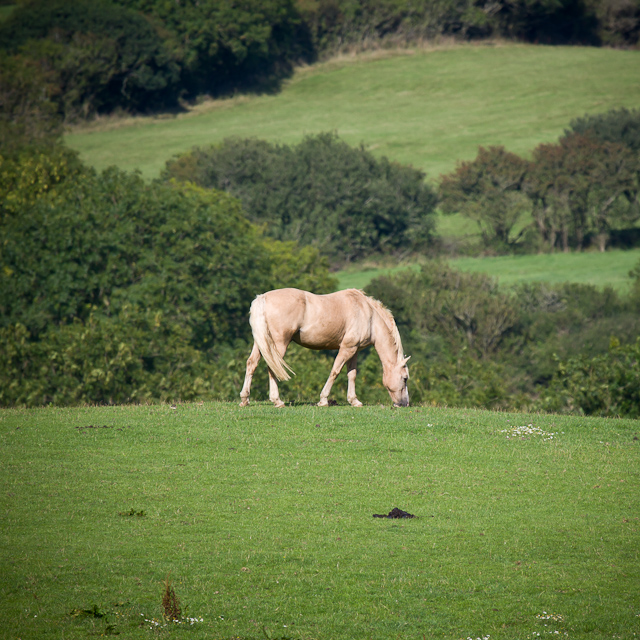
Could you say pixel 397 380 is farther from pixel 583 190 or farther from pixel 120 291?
pixel 583 190

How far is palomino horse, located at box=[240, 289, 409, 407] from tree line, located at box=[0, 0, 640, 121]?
74047 millimetres

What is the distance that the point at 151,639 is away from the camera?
27.6 feet

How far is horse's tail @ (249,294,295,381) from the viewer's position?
55.3 ft

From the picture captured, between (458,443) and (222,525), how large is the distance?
620cm

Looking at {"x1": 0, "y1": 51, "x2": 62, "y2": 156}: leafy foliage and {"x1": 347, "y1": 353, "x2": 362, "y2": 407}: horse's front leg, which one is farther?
{"x1": 0, "y1": 51, "x2": 62, "y2": 156}: leafy foliage

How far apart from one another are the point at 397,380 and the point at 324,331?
2.26m

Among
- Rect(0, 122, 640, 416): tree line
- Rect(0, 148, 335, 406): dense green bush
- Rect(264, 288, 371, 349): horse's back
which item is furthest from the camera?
Rect(0, 148, 335, 406): dense green bush

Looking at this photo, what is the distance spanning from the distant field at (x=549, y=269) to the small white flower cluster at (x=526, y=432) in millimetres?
46480

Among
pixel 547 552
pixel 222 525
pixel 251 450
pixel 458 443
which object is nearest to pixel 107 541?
pixel 222 525

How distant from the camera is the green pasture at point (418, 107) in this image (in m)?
95.2

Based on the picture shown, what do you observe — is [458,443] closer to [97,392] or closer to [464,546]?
[464,546]

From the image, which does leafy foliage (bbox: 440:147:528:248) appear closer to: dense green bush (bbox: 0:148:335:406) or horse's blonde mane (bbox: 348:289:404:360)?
dense green bush (bbox: 0:148:335:406)

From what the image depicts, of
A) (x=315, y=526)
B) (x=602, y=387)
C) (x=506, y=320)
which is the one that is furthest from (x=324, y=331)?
(x=506, y=320)

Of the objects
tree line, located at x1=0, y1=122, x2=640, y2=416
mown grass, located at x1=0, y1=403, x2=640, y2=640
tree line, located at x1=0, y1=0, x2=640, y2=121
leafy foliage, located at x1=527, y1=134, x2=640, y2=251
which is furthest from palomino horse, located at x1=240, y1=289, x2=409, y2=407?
tree line, located at x1=0, y1=0, x2=640, y2=121
